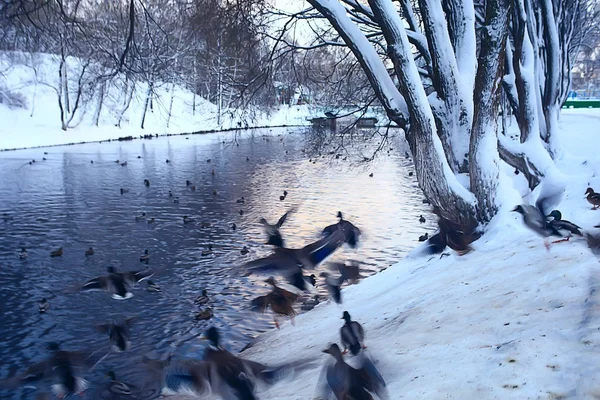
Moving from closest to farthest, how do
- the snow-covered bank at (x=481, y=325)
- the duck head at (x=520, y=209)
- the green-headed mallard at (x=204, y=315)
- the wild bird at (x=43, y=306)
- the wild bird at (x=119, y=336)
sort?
the snow-covered bank at (x=481, y=325) → the duck head at (x=520, y=209) → the wild bird at (x=119, y=336) → the green-headed mallard at (x=204, y=315) → the wild bird at (x=43, y=306)

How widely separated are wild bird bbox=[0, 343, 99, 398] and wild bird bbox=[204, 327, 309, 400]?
1.67m

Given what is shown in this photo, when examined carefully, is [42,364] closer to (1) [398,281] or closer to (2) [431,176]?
(1) [398,281]

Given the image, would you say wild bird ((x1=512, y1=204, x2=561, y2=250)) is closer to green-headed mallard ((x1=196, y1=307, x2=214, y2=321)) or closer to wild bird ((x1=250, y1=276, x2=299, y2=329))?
wild bird ((x1=250, y1=276, x2=299, y2=329))

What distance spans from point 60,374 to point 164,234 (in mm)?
7556

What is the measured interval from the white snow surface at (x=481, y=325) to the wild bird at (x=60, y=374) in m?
1.98

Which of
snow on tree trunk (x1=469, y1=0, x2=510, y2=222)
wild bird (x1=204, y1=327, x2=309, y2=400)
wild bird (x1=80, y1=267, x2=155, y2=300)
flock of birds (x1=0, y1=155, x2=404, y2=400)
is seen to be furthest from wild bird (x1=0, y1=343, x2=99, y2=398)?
snow on tree trunk (x1=469, y1=0, x2=510, y2=222)

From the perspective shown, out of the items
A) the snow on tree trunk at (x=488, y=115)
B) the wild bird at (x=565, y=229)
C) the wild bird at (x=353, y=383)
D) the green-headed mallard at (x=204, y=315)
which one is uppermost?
the snow on tree trunk at (x=488, y=115)

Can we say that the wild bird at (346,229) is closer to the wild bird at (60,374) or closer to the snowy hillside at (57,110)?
the wild bird at (60,374)

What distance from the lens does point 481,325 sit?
471 centimetres

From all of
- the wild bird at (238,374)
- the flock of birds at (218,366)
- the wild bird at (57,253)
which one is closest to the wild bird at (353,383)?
the flock of birds at (218,366)

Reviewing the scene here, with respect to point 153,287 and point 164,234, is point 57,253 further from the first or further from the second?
point 153,287

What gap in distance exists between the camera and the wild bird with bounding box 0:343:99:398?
238 inches

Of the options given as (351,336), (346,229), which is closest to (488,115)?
(346,229)

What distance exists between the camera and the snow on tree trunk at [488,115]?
7738 mm
